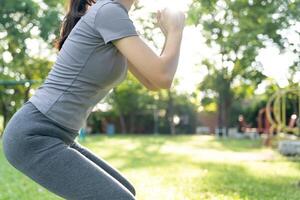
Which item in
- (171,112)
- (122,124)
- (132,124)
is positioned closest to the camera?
(171,112)

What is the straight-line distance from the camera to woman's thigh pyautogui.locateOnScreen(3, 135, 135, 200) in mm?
1922

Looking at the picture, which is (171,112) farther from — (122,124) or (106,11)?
(106,11)

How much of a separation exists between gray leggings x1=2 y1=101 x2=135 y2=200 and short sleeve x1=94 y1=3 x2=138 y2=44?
15.6 inches

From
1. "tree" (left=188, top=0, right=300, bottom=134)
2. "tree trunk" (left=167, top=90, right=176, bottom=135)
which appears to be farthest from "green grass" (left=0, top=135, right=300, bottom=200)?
"tree trunk" (left=167, top=90, right=176, bottom=135)

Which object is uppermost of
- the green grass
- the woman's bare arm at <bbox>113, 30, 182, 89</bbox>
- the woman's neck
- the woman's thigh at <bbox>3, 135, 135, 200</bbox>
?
the woman's neck

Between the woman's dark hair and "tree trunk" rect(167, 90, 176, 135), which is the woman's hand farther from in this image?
"tree trunk" rect(167, 90, 176, 135)

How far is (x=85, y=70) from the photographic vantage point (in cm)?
196

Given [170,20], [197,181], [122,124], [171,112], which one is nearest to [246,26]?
[197,181]

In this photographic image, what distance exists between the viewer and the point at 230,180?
7492mm

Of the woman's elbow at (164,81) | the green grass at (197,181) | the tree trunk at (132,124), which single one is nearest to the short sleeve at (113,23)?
the woman's elbow at (164,81)

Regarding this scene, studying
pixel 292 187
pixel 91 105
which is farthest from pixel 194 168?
pixel 91 105

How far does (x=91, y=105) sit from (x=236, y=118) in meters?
34.4

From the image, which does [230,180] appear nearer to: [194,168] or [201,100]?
[194,168]

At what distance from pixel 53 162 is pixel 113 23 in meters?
0.56
